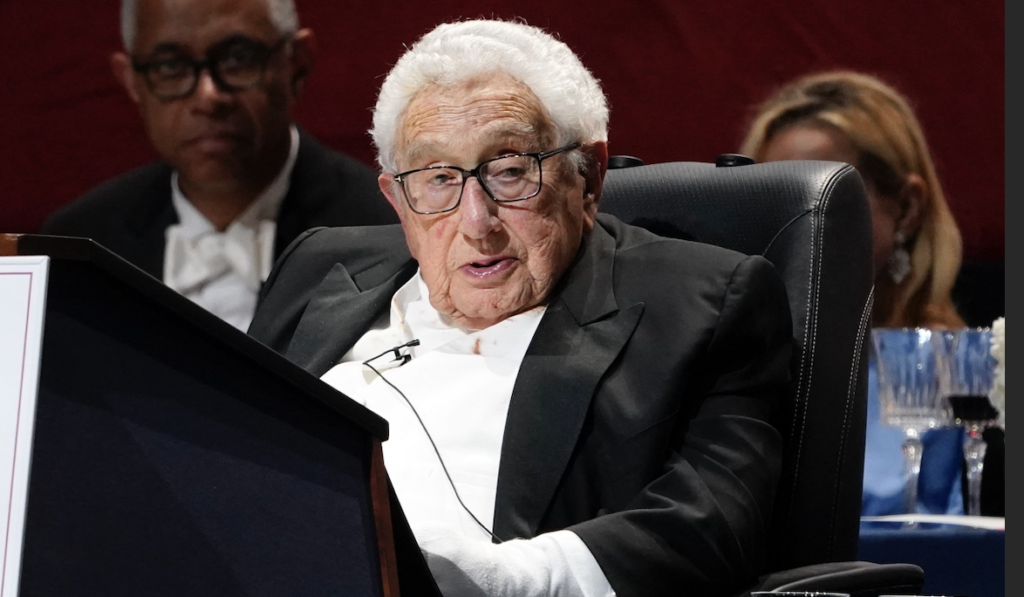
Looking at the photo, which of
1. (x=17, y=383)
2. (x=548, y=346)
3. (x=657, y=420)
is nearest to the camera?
(x=17, y=383)

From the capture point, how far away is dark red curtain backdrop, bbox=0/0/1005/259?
2840 millimetres

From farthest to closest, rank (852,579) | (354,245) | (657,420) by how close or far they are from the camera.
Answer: (354,245), (657,420), (852,579)

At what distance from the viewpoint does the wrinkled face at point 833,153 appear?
9.68ft

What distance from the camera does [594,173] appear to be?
169cm

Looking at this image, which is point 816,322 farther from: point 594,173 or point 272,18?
point 272,18

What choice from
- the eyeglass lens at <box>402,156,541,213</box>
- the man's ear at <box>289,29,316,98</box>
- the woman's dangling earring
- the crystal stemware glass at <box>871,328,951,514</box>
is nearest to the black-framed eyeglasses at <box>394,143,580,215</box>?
the eyeglass lens at <box>402,156,541,213</box>

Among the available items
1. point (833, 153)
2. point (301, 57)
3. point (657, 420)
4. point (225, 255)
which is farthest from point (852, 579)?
point (301, 57)

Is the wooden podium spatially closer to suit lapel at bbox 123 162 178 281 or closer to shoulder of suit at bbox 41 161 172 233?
suit lapel at bbox 123 162 178 281

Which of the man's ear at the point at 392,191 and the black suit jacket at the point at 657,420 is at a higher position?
the man's ear at the point at 392,191

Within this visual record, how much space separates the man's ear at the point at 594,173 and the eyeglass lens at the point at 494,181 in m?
0.11

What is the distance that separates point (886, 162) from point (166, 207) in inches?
69.2

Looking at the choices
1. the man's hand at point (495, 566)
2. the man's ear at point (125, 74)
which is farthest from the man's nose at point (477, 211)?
the man's ear at point (125, 74)

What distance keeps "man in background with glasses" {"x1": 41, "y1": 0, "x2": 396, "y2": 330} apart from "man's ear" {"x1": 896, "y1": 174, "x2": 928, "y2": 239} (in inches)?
51.2

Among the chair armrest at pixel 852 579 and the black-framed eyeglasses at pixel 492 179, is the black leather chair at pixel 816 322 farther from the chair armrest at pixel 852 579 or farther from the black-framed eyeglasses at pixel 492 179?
the black-framed eyeglasses at pixel 492 179
